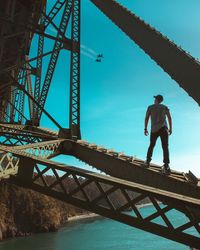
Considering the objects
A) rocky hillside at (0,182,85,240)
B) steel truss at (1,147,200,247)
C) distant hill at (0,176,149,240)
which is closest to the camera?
steel truss at (1,147,200,247)

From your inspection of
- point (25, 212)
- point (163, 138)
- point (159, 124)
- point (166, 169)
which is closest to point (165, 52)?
point (159, 124)

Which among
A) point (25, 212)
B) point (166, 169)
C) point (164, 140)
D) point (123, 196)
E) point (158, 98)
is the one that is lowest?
point (25, 212)

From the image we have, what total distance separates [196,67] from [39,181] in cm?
404

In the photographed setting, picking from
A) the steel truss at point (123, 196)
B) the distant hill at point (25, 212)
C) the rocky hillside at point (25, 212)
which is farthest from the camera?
the rocky hillside at point (25, 212)

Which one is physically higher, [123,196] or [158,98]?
[158,98]

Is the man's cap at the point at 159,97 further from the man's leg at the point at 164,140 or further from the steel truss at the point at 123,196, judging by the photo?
the steel truss at the point at 123,196

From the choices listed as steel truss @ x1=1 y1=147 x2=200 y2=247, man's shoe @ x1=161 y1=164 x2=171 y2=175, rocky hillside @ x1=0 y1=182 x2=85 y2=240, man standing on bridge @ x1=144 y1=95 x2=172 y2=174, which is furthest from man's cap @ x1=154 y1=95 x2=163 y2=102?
rocky hillside @ x1=0 y1=182 x2=85 y2=240

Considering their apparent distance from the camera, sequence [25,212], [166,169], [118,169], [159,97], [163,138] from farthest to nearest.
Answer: [25,212], [118,169], [166,169], [159,97], [163,138]

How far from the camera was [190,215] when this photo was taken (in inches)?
197

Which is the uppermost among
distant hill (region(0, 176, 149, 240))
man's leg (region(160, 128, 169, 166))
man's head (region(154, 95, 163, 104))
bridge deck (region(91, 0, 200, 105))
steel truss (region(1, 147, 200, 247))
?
bridge deck (region(91, 0, 200, 105))

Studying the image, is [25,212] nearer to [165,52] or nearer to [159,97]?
[159,97]

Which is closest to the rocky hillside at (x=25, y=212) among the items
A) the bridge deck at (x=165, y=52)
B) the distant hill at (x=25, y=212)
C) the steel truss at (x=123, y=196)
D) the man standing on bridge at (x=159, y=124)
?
the distant hill at (x=25, y=212)

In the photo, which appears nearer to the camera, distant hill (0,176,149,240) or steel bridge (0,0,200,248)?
steel bridge (0,0,200,248)

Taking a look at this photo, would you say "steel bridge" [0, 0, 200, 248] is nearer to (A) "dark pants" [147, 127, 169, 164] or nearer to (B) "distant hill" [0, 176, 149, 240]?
(A) "dark pants" [147, 127, 169, 164]
